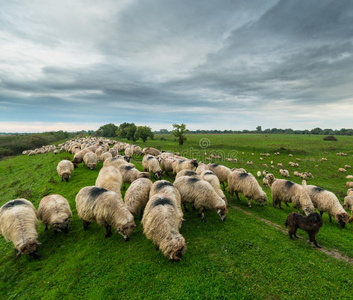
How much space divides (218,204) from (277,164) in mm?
29685

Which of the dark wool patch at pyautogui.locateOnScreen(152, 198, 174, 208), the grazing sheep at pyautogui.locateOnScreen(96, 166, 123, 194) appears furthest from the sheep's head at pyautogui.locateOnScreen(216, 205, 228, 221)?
the grazing sheep at pyautogui.locateOnScreen(96, 166, 123, 194)

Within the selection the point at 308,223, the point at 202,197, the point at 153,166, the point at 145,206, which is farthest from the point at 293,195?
the point at 153,166

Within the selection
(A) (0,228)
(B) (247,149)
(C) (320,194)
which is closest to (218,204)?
(C) (320,194)

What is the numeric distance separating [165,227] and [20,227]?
671 centimetres

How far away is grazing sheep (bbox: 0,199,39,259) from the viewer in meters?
6.83

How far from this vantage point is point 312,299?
5195 mm

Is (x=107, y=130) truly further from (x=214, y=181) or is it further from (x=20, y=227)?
(x=20, y=227)

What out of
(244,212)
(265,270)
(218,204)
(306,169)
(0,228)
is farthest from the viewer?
(306,169)

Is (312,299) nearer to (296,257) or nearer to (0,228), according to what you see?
(296,257)

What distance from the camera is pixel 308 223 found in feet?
25.5

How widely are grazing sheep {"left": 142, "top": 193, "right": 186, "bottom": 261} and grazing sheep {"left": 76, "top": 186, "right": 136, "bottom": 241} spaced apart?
1.12 m

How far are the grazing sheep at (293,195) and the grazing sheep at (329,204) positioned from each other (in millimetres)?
956

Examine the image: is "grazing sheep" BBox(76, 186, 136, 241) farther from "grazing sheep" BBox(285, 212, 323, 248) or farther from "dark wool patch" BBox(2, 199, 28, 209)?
"grazing sheep" BBox(285, 212, 323, 248)

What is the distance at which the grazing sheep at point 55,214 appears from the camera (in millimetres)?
8242
